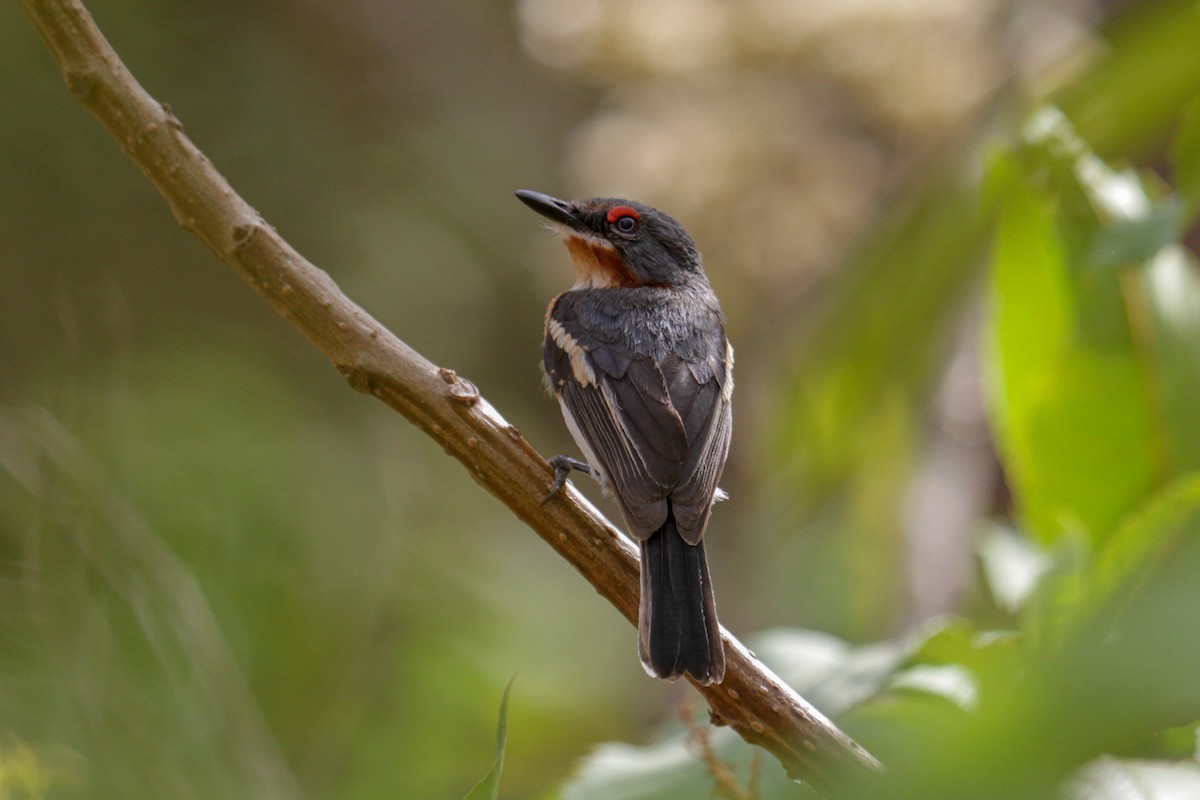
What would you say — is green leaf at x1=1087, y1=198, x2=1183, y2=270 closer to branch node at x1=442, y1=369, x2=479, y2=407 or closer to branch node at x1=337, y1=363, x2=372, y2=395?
branch node at x1=442, y1=369, x2=479, y2=407

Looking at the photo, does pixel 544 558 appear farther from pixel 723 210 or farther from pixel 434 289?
pixel 723 210

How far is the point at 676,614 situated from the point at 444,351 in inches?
150

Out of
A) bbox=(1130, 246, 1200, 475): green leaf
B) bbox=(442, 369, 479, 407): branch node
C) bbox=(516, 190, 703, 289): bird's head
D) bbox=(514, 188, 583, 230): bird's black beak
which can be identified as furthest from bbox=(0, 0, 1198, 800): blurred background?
bbox=(442, 369, 479, 407): branch node

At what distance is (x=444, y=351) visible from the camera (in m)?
5.57

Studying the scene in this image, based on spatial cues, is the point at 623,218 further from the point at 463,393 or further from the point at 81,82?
the point at 81,82

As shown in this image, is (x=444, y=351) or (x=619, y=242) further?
(x=444, y=351)

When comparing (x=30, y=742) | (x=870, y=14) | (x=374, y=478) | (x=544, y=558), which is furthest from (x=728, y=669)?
(x=544, y=558)

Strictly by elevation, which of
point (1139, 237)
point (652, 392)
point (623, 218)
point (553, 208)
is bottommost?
point (652, 392)

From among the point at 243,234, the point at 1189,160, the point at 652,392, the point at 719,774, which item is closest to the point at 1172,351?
the point at 1189,160

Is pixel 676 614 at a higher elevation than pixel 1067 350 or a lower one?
lower

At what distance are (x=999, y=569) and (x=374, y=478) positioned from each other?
119 inches

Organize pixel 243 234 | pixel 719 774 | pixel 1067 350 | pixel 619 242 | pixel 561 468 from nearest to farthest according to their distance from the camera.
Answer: pixel 719 774, pixel 243 234, pixel 561 468, pixel 1067 350, pixel 619 242

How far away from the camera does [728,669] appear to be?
1.87 meters

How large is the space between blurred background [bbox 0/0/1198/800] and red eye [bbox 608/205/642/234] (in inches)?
23.8
